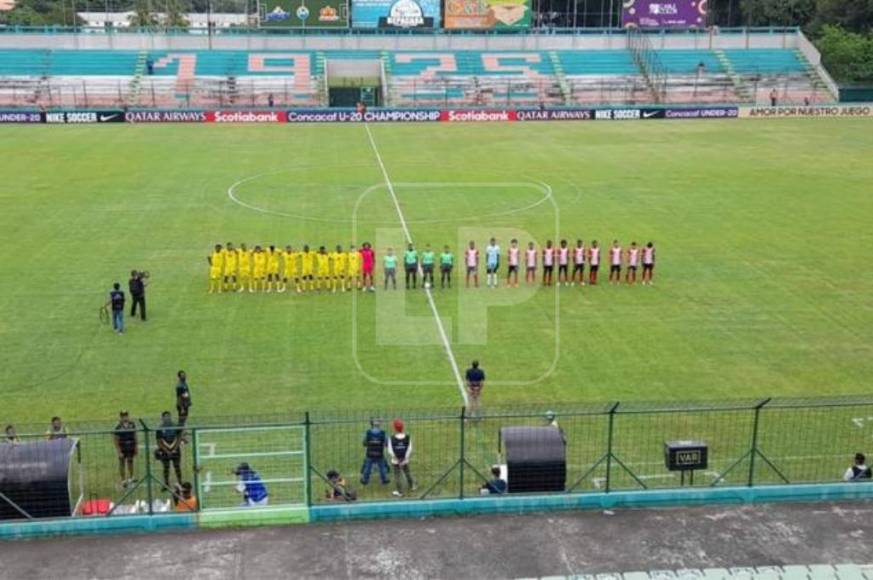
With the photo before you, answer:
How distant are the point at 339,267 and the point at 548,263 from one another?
5209 millimetres

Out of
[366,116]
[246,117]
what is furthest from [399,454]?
[246,117]

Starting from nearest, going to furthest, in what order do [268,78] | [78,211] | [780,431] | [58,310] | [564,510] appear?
[564,510]
[780,431]
[58,310]
[78,211]
[268,78]

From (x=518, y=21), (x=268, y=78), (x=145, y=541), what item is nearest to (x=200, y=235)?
(x=145, y=541)

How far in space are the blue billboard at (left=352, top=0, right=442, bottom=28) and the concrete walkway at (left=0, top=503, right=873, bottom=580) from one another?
64396 mm

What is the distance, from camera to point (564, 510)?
1241 cm

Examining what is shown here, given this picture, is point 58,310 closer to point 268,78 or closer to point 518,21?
point 268,78

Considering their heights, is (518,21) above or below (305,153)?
above

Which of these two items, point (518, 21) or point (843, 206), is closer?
point (843, 206)

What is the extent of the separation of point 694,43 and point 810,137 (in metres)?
26.9

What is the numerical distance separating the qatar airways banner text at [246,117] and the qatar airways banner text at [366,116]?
690 mm

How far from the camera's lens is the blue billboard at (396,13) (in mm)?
71625

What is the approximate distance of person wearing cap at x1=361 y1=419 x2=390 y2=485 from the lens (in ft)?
44.4

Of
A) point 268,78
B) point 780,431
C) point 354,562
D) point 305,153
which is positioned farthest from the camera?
point 268,78

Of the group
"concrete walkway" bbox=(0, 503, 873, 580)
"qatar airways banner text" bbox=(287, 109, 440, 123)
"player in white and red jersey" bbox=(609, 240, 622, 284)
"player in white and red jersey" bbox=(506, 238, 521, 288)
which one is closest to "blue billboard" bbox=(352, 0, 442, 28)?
"qatar airways banner text" bbox=(287, 109, 440, 123)
